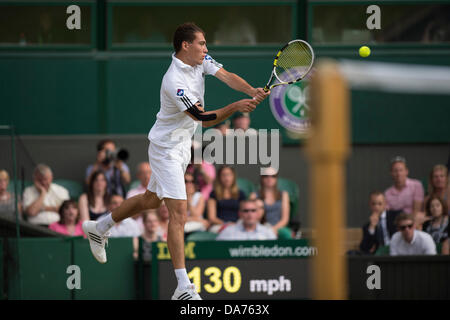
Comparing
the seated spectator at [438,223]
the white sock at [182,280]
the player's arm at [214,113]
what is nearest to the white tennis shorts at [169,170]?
the player's arm at [214,113]

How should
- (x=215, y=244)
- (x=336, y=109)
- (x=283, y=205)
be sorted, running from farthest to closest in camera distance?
1. (x=283, y=205)
2. (x=215, y=244)
3. (x=336, y=109)

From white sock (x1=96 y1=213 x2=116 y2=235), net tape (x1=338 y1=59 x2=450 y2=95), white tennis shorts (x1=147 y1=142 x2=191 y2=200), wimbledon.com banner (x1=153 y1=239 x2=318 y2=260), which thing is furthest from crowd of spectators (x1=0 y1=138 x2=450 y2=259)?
net tape (x1=338 y1=59 x2=450 y2=95)

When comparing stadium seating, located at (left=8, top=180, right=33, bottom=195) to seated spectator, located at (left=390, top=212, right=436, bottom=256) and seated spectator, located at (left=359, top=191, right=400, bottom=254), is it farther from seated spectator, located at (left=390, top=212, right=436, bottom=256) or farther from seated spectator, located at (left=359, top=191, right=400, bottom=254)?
seated spectator, located at (left=390, top=212, right=436, bottom=256)

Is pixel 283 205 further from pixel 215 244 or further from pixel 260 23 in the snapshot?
pixel 260 23

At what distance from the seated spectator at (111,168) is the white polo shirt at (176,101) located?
3.39 metres

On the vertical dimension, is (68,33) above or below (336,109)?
above

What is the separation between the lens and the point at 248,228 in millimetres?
8523

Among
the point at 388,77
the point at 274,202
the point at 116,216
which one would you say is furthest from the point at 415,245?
the point at 388,77

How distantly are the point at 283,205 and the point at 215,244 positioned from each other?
1182 mm

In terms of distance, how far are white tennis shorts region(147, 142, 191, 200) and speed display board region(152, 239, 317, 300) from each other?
2269mm

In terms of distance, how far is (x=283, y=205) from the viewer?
9016 millimetres
